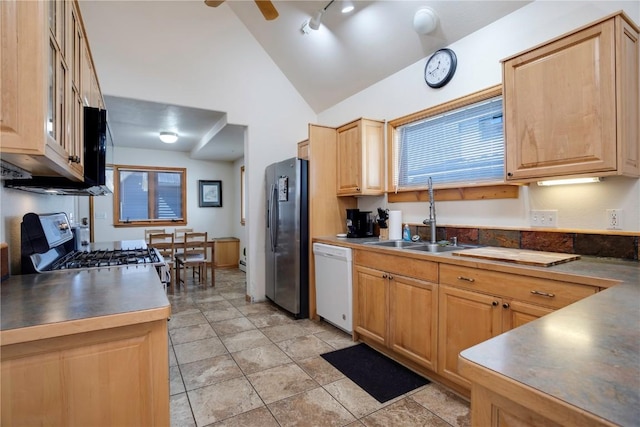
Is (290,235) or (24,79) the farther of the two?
(290,235)

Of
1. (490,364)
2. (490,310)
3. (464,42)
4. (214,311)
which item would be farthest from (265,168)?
(490,364)

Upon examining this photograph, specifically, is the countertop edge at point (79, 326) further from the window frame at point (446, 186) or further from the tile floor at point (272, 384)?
the window frame at point (446, 186)

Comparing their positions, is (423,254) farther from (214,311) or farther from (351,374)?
(214,311)

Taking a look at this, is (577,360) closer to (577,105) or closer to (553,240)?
(577,105)

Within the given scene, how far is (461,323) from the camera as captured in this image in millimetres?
1953

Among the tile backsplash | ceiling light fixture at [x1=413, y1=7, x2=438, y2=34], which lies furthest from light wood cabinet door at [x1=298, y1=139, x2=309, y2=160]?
the tile backsplash

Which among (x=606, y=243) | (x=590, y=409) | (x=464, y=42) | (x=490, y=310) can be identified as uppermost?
(x=464, y=42)

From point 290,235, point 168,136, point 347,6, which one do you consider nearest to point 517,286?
point 290,235

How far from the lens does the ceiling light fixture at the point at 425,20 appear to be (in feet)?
8.32

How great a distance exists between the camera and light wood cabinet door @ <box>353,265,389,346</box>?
99.7 inches

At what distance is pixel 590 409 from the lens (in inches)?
19.9

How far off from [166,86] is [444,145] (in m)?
3.05

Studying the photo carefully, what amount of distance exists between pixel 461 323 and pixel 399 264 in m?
0.59

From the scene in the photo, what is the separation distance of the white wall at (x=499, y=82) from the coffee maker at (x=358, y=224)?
288 mm
